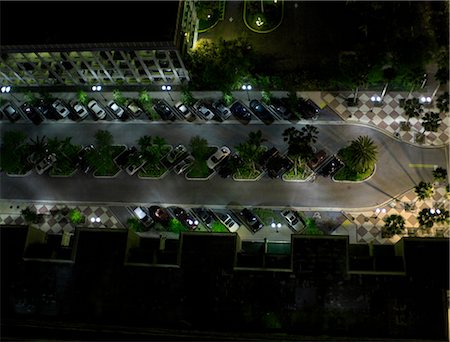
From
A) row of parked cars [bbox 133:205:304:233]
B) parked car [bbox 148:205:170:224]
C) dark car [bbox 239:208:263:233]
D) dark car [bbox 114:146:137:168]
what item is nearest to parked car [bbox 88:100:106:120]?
dark car [bbox 114:146:137:168]

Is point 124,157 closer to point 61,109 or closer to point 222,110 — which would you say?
point 61,109

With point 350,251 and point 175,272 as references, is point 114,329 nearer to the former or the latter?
point 175,272

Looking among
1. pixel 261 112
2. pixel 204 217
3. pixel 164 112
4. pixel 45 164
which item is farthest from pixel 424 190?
pixel 45 164

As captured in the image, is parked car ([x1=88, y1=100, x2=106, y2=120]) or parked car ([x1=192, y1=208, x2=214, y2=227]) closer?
parked car ([x1=192, y1=208, x2=214, y2=227])

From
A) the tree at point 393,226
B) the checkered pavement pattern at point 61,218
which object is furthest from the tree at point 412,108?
the checkered pavement pattern at point 61,218

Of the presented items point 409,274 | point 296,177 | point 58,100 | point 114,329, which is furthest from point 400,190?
point 58,100

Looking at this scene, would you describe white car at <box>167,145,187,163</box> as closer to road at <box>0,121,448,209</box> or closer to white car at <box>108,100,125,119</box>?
road at <box>0,121,448,209</box>
